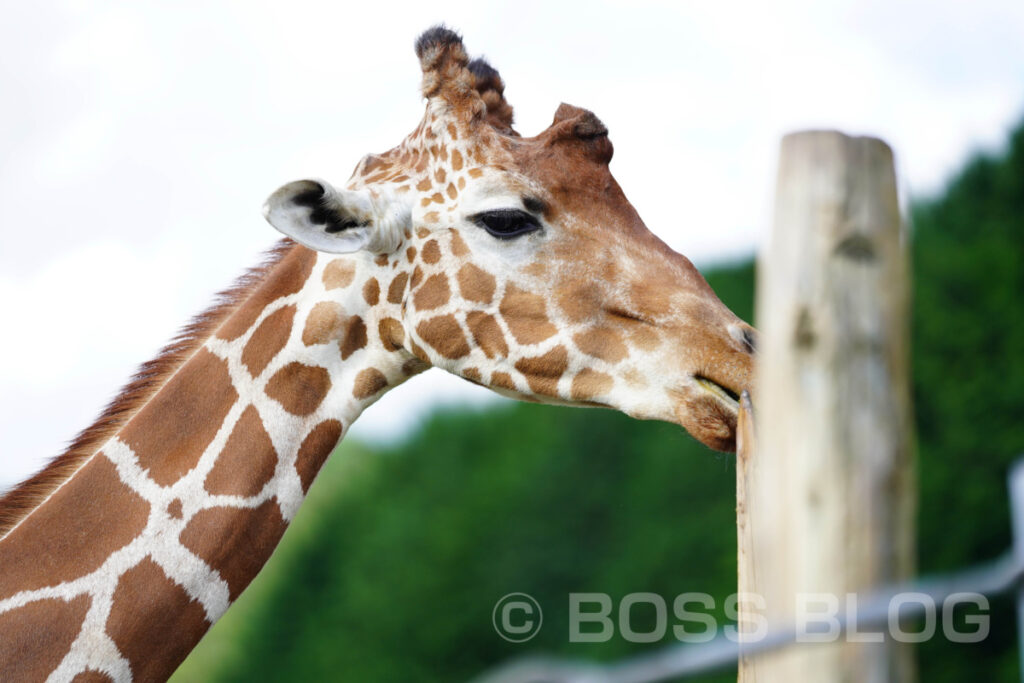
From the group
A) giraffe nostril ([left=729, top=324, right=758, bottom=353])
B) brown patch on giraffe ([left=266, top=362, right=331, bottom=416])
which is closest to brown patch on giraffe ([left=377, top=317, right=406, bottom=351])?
brown patch on giraffe ([left=266, top=362, right=331, bottom=416])

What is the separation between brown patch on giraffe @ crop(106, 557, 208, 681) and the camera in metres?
3.42

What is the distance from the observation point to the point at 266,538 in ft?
12.2

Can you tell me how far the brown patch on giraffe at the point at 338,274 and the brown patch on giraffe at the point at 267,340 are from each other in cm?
17

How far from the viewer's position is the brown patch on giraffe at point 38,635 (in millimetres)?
3311

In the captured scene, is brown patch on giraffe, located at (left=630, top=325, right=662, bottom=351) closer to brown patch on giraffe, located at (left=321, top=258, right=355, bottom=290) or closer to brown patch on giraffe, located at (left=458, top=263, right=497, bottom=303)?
brown patch on giraffe, located at (left=458, top=263, right=497, bottom=303)

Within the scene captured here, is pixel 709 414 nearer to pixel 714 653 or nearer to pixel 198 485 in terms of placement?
pixel 198 485

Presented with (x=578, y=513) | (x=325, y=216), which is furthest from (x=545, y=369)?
(x=578, y=513)

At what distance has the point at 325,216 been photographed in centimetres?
390

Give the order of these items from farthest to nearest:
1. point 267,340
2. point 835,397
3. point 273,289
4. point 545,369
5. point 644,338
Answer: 1. point 273,289
2. point 267,340
3. point 545,369
4. point 644,338
5. point 835,397

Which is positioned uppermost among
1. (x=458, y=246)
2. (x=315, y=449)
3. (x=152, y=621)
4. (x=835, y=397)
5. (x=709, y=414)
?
(x=458, y=246)

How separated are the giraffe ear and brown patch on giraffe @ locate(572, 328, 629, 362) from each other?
837 millimetres

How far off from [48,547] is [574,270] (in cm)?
203

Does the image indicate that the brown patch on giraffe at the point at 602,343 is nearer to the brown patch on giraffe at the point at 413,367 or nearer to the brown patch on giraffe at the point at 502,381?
the brown patch on giraffe at the point at 502,381

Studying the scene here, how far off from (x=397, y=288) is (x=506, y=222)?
1.57ft
